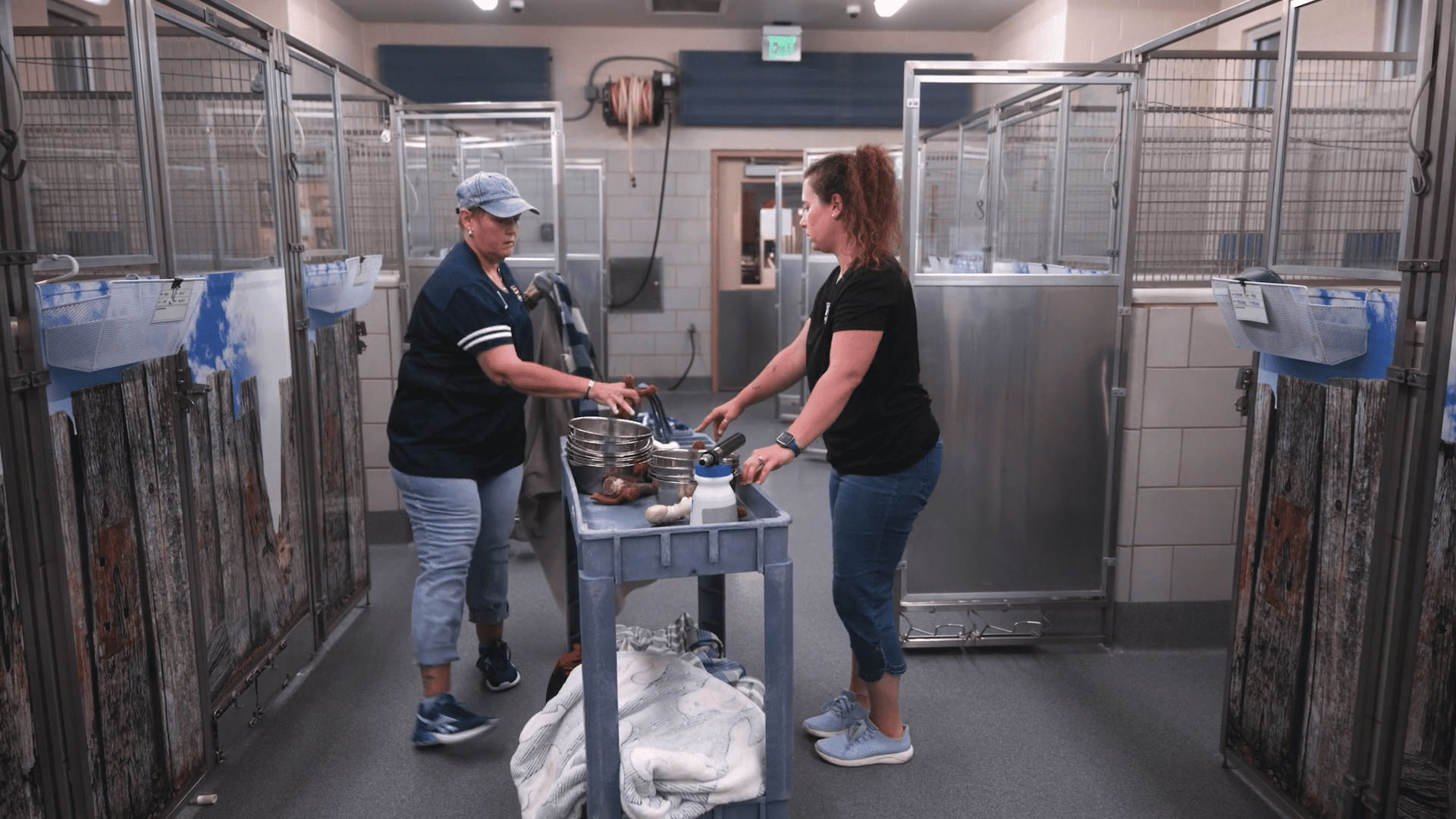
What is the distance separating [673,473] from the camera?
191 centimetres

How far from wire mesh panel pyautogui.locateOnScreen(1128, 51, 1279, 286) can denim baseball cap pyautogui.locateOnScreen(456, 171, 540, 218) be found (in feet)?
6.50

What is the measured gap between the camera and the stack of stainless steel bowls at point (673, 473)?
6.26ft

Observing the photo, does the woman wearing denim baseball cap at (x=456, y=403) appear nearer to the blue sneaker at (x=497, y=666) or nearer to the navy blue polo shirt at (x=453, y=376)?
the navy blue polo shirt at (x=453, y=376)

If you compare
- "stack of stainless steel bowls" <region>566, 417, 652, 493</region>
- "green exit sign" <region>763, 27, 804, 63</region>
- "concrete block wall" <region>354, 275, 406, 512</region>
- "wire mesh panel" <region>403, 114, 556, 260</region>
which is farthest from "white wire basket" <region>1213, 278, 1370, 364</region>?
"green exit sign" <region>763, 27, 804, 63</region>

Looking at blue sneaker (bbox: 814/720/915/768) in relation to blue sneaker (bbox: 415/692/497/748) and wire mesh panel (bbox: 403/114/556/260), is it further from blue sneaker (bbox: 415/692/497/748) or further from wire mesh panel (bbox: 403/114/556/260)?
wire mesh panel (bbox: 403/114/556/260)

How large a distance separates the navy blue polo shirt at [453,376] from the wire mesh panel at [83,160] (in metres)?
0.67

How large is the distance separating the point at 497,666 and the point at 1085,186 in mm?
2754

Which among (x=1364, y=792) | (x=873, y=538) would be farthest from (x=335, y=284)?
(x=1364, y=792)

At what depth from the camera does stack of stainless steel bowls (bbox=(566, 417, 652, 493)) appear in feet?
6.85

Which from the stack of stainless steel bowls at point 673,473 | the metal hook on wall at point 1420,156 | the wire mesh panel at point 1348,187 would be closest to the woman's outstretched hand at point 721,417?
the stack of stainless steel bowls at point 673,473

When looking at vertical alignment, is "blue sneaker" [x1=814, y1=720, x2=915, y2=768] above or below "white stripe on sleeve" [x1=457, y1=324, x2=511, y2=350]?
below

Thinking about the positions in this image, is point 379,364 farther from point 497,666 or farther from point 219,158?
point 497,666

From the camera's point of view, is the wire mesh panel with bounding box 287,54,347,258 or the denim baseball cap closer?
the denim baseball cap

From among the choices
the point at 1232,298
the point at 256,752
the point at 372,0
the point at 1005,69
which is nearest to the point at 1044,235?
the point at 1005,69
